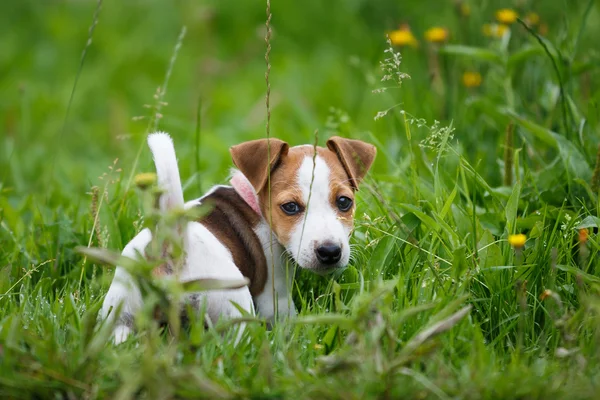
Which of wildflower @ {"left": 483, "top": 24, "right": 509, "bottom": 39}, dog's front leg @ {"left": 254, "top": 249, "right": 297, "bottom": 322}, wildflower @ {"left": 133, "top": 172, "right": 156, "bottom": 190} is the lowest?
dog's front leg @ {"left": 254, "top": 249, "right": 297, "bottom": 322}

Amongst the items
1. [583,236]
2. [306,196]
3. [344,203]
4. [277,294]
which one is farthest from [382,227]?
[583,236]

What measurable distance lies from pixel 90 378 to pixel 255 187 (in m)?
1.27

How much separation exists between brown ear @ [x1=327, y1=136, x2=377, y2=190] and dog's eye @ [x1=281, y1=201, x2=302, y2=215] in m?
0.30

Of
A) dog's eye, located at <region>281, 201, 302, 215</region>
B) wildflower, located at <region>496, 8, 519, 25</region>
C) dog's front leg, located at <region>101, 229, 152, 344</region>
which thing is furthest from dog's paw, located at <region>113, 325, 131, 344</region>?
wildflower, located at <region>496, 8, 519, 25</region>

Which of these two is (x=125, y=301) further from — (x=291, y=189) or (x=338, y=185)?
(x=338, y=185)

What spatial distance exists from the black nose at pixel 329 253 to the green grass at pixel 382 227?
0.14 meters

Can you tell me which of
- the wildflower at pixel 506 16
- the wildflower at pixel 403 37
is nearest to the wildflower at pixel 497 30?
the wildflower at pixel 506 16

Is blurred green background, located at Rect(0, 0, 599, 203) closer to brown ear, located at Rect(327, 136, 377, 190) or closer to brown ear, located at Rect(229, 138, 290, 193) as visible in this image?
brown ear, located at Rect(327, 136, 377, 190)

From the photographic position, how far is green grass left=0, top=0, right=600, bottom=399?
2.63 meters

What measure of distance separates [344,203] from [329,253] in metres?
0.34

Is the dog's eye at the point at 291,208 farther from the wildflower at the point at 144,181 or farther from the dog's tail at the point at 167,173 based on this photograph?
the wildflower at the point at 144,181

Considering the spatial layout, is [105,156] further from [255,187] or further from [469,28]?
[255,187]

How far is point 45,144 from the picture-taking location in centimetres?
733

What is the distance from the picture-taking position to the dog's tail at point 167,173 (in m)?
2.92
